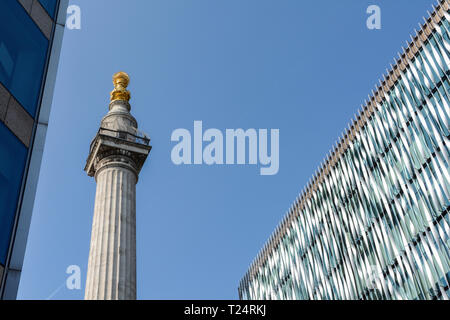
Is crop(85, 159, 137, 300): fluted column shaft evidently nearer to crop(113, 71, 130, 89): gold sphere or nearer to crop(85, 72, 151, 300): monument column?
crop(85, 72, 151, 300): monument column

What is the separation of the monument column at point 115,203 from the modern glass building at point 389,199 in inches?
1148

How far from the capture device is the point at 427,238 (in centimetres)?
4984

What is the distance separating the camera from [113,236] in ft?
97.1

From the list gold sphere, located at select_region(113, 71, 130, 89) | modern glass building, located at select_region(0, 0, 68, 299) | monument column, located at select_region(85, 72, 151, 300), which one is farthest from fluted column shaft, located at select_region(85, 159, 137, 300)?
modern glass building, located at select_region(0, 0, 68, 299)

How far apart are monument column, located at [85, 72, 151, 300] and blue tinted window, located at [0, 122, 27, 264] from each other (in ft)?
46.6

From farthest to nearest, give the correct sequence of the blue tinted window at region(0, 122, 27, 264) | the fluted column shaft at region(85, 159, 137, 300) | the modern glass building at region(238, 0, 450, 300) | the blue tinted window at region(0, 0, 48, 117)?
1. the modern glass building at region(238, 0, 450, 300)
2. the fluted column shaft at region(85, 159, 137, 300)
3. the blue tinted window at region(0, 0, 48, 117)
4. the blue tinted window at region(0, 122, 27, 264)

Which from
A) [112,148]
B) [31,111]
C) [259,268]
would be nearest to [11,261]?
[31,111]

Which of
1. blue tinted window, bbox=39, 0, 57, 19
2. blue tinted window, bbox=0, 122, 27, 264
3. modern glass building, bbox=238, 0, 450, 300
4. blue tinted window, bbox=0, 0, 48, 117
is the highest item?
modern glass building, bbox=238, 0, 450, 300

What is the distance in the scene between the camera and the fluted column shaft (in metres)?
27.8

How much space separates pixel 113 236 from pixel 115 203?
7.90 feet

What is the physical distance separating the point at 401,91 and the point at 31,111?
48268 millimetres

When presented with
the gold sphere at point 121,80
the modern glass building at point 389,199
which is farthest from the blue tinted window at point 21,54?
the modern glass building at point 389,199
